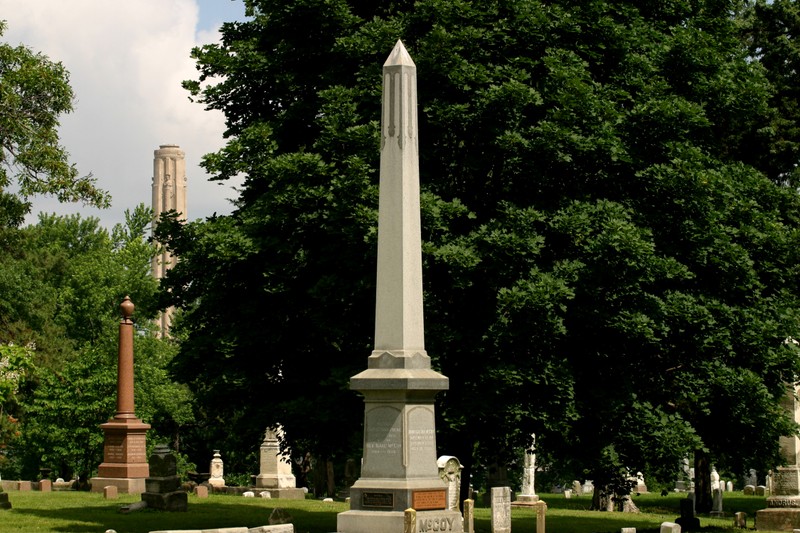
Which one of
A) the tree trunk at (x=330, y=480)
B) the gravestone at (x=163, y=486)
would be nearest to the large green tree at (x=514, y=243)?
the gravestone at (x=163, y=486)

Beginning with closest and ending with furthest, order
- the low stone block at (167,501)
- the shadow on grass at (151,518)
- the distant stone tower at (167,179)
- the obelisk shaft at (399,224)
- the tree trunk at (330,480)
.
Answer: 1. the obelisk shaft at (399,224)
2. the shadow on grass at (151,518)
3. the low stone block at (167,501)
4. the tree trunk at (330,480)
5. the distant stone tower at (167,179)

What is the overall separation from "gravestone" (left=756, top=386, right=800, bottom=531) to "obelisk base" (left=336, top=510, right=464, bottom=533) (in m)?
14.2

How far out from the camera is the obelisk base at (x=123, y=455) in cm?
3588

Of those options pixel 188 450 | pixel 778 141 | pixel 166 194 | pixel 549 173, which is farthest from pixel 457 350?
pixel 166 194

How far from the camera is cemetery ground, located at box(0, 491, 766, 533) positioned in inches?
895

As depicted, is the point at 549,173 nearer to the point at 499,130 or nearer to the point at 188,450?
the point at 499,130

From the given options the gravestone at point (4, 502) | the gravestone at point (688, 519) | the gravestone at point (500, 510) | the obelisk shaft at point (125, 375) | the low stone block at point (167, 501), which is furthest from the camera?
the obelisk shaft at point (125, 375)

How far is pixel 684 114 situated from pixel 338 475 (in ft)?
104

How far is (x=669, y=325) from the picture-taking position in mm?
21875

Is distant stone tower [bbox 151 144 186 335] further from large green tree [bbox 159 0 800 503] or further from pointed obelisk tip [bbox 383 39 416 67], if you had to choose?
pointed obelisk tip [bbox 383 39 416 67]

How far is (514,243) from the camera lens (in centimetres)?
2027

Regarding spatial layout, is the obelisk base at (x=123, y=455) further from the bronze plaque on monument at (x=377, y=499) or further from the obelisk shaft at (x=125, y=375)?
the bronze plaque on monument at (x=377, y=499)

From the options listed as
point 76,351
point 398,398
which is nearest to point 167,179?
point 76,351

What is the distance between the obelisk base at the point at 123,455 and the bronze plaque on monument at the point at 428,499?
2233 centimetres
